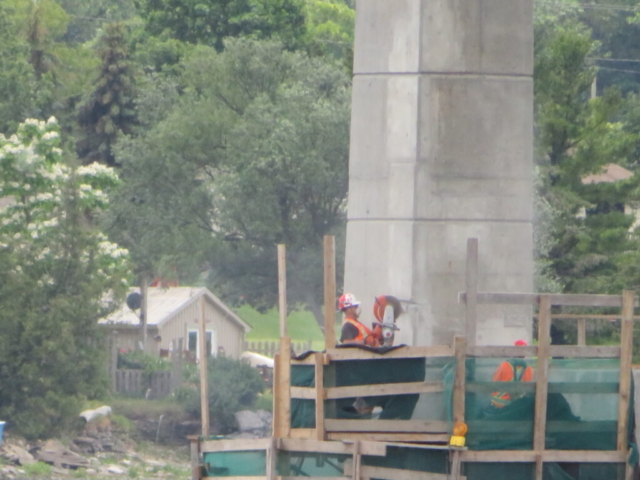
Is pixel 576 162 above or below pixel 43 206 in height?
above

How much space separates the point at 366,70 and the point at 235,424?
55.2ft

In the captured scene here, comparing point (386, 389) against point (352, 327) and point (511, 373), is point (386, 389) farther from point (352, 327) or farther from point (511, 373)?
point (352, 327)

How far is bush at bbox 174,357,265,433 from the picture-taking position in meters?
31.1

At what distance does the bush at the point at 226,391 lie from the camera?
31.1 meters

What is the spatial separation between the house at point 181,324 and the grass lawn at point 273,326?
44.5ft

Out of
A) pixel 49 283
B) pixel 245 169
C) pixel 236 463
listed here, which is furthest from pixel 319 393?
pixel 245 169

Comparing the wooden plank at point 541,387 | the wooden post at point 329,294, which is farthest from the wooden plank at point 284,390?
the wooden plank at point 541,387

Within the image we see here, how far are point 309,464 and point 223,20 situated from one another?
37.8 meters

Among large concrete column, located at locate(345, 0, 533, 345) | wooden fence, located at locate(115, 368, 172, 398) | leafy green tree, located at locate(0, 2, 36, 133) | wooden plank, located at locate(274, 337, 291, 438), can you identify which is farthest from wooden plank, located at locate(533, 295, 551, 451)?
leafy green tree, located at locate(0, 2, 36, 133)

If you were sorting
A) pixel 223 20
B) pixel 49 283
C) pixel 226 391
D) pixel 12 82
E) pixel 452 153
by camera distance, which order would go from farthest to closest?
pixel 223 20, pixel 12 82, pixel 226 391, pixel 49 283, pixel 452 153

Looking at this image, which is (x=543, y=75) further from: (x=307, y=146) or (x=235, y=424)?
(x=235, y=424)

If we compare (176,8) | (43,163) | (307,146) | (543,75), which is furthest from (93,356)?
(176,8)

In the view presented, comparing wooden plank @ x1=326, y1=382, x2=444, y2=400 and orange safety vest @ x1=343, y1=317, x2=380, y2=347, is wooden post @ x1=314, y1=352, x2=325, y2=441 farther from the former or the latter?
orange safety vest @ x1=343, y1=317, x2=380, y2=347

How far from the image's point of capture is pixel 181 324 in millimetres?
43156
